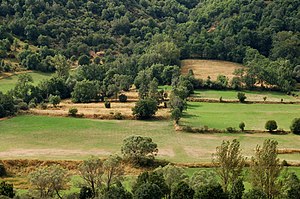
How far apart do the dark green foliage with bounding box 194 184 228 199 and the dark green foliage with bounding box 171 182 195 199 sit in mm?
804

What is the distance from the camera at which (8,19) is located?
173 meters

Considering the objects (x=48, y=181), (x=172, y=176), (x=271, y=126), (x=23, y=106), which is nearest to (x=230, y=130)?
(x=271, y=126)

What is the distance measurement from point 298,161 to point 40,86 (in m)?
71.6

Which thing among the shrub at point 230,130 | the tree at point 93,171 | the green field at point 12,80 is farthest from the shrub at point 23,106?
the tree at point 93,171

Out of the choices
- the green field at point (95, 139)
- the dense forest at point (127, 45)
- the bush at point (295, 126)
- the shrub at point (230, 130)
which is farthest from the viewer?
the dense forest at point (127, 45)

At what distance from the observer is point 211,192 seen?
5209cm

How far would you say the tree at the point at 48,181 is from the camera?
5531 centimetres

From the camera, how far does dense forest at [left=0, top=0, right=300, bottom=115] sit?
453 feet

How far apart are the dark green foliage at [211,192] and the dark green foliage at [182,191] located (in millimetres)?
804

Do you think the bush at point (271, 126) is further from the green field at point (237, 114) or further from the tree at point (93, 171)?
the tree at point (93, 171)

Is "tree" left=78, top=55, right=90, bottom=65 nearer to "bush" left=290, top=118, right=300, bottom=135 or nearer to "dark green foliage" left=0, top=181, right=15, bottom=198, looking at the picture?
"bush" left=290, top=118, right=300, bottom=135

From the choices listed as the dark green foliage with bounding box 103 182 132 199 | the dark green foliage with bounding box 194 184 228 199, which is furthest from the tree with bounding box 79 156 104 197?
the dark green foliage with bounding box 194 184 228 199

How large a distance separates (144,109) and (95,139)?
58.8 ft

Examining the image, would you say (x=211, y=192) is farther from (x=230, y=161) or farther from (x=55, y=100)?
(x=55, y=100)
